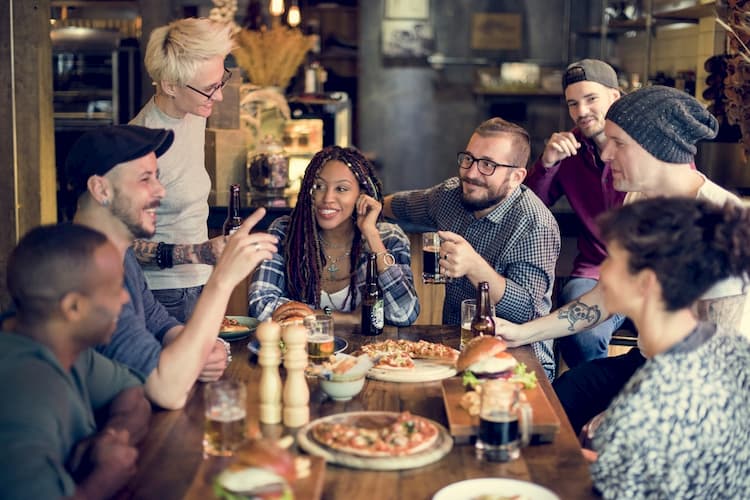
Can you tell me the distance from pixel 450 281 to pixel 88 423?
1.91 meters

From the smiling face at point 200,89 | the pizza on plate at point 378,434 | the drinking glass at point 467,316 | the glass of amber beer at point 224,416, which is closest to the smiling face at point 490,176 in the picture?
the drinking glass at point 467,316

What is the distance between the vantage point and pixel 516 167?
370cm

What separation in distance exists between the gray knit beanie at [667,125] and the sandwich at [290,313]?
1.13 m

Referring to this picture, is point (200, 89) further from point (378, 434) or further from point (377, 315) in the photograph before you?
point (378, 434)

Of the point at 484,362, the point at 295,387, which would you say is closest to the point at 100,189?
the point at 295,387

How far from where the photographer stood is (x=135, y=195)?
2.62 m

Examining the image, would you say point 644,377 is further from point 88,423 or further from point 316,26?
point 316,26

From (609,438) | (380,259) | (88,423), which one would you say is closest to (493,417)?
(609,438)

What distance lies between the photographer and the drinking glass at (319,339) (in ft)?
9.07

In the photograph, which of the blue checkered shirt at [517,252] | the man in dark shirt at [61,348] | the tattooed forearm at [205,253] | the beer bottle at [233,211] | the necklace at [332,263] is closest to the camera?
the man in dark shirt at [61,348]

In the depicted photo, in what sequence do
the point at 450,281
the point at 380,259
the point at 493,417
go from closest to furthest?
1. the point at 493,417
2. the point at 380,259
3. the point at 450,281

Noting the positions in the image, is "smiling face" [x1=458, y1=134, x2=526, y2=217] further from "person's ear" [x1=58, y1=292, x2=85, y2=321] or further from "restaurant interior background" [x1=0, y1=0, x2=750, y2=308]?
"restaurant interior background" [x1=0, y1=0, x2=750, y2=308]

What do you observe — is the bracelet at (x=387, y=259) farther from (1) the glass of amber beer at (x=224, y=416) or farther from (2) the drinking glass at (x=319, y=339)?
(1) the glass of amber beer at (x=224, y=416)

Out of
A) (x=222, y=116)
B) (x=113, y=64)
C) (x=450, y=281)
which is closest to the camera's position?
(x=450, y=281)
